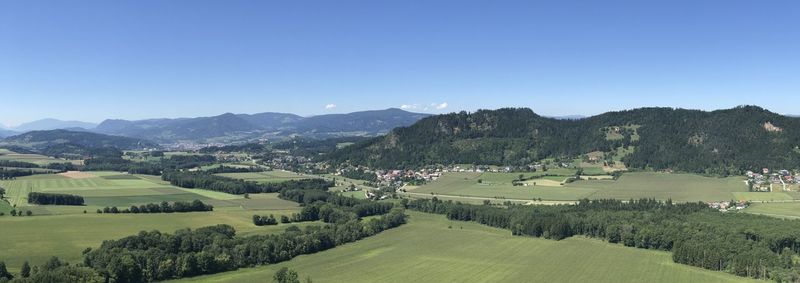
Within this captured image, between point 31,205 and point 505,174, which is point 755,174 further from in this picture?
point 31,205

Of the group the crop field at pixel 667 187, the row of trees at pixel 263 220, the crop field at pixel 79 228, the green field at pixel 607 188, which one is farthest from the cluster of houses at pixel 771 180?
the row of trees at pixel 263 220

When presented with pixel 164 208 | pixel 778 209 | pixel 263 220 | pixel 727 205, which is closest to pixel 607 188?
pixel 727 205

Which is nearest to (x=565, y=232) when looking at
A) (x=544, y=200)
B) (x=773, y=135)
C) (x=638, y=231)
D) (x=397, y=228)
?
(x=638, y=231)

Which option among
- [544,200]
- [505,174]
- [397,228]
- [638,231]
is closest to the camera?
[638,231]

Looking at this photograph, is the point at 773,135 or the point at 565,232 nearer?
the point at 565,232

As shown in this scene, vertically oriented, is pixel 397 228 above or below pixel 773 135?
below

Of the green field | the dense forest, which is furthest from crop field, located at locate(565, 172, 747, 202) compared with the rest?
the dense forest

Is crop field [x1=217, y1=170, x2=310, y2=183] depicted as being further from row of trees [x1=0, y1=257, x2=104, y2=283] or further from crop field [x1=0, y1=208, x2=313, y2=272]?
row of trees [x1=0, y1=257, x2=104, y2=283]
